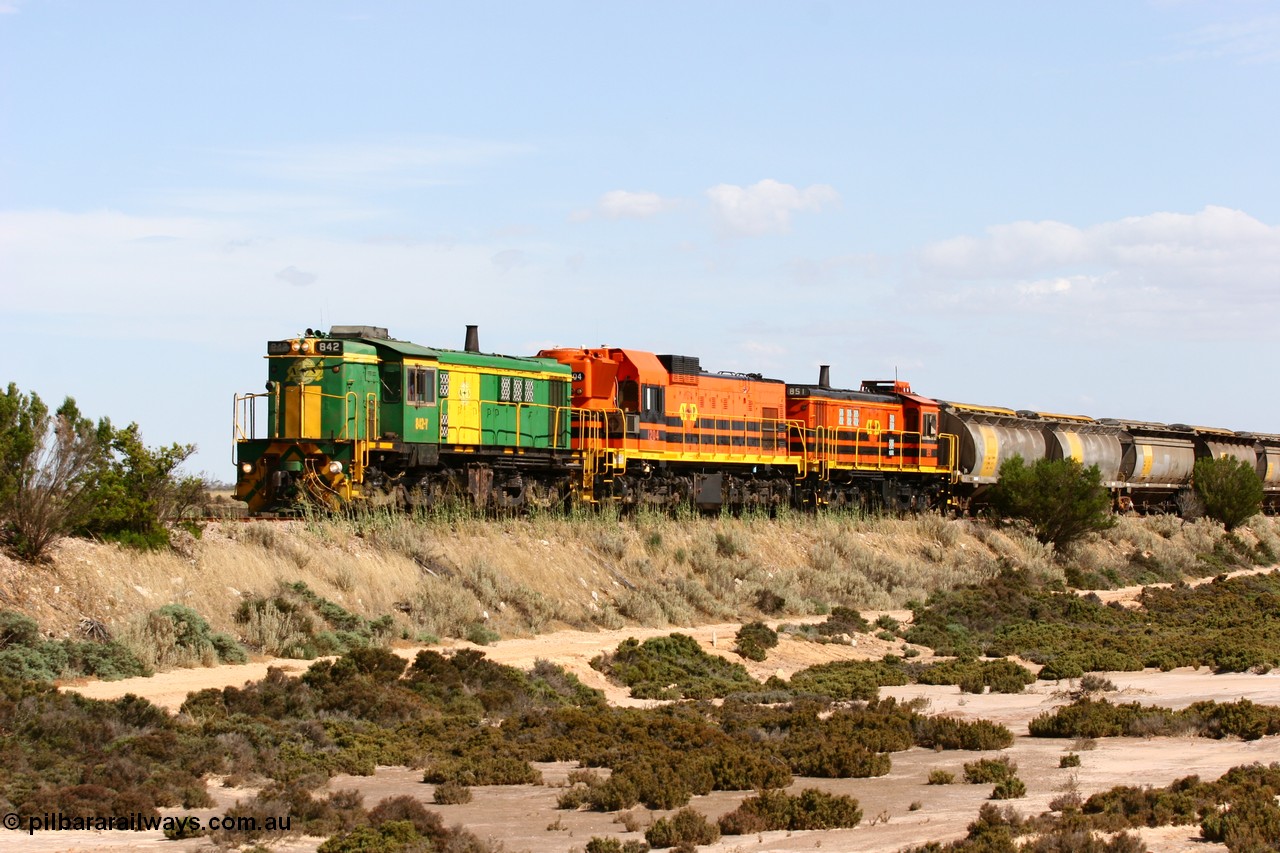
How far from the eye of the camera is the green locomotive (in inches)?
1060

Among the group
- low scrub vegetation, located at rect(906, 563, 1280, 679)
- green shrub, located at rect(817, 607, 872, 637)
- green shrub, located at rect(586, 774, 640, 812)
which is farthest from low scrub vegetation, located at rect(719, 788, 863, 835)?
green shrub, located at rect(817, 607, 872, 637)

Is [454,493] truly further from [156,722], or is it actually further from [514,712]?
[156,722]

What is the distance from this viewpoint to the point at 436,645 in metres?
22.4

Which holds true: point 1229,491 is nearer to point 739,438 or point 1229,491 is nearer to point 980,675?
point 739,438

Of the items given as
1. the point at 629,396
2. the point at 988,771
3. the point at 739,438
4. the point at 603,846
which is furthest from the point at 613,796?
the point at 739,438

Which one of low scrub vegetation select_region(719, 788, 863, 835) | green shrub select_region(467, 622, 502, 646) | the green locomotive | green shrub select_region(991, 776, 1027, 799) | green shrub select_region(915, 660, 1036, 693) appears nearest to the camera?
low scrub vegetation select_region(719, 788, 863, 835)

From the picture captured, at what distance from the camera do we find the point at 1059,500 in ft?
143

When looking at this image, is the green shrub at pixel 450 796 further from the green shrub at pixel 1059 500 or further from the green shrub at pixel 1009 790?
the green shrub at pixel 1059 500

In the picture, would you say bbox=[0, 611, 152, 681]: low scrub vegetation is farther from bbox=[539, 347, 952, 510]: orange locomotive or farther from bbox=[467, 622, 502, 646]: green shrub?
bbox=[539, 347, 952, 510]: orange locomotive

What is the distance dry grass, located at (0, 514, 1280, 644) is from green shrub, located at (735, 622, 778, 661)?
1682 millimetres

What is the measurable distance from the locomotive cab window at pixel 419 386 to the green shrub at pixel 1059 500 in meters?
21.8

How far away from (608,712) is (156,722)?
582cm

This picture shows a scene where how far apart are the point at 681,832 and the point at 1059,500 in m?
33.6

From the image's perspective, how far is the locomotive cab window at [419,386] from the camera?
2834 cm
